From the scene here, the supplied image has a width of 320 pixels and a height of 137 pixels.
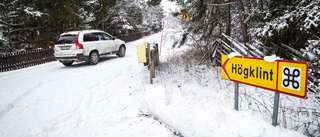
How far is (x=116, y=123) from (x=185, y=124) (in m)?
1.37

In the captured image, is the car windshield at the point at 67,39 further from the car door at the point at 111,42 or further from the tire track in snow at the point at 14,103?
the tire track in snow at the point at 14,103

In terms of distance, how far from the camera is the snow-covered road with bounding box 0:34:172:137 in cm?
335

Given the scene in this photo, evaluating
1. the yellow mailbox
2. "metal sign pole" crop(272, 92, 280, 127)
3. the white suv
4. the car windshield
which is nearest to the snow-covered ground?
"metal sign pole" crop(272, 92, 280, 127)

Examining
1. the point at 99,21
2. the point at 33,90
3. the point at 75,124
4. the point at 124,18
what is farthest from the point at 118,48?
the point at 124,18

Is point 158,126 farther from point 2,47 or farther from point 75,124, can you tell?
point 2,47

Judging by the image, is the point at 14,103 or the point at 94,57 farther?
the point at 94,57

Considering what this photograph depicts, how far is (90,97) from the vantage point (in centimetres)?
493

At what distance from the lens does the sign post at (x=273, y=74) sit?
212 cm

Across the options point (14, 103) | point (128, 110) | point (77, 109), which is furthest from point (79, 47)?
point (128, 110)

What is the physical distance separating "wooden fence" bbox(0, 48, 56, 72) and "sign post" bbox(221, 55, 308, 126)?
39.7 feet

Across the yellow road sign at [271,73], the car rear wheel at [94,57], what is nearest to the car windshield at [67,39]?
the car rear wheel at [94,57]

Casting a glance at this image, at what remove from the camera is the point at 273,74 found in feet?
8.01

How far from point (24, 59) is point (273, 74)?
13.1m

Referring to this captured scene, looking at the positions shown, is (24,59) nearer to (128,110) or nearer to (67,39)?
(67,39)
